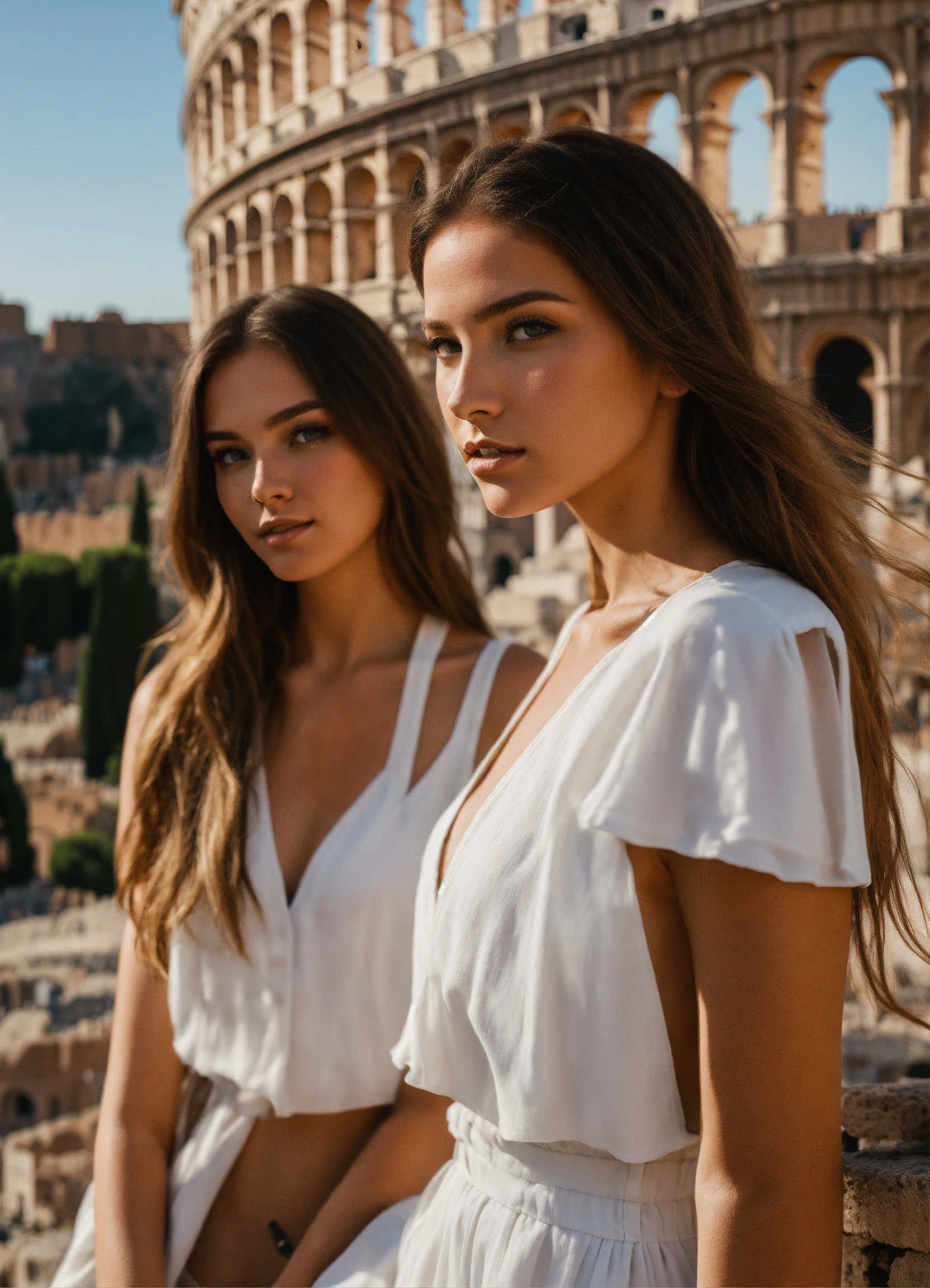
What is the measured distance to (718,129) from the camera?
51.1ft

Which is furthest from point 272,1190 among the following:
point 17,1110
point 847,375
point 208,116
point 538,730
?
point 208,116

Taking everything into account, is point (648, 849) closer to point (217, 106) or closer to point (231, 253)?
point (231, 253)

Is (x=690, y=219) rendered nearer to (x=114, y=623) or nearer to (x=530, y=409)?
(x=530, y=409)

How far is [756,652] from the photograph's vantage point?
46.1 inches

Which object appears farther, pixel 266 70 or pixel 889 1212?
pixel 266 70

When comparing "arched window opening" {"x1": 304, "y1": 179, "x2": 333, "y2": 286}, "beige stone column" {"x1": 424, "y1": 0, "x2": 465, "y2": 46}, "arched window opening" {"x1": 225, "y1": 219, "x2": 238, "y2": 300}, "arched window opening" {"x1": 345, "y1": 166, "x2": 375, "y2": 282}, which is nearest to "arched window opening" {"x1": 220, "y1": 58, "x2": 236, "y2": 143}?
"arched window opening" {"x1": 225, "y1": 219, "x2": 238, "y2": 300}

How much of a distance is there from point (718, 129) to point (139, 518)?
63.6ft

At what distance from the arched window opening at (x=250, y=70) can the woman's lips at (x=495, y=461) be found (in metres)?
24.3

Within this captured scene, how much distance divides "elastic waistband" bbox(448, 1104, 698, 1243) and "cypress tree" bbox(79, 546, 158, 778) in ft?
71.0

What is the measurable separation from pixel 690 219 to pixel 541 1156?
108 cm

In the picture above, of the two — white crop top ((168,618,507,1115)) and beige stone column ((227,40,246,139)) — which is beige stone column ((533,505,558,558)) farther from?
white crop top ((168,618,507,1115))

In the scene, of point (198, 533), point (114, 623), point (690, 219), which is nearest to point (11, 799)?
point (114, 623)

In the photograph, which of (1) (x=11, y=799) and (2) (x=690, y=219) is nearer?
(2) (x=690, y=219)

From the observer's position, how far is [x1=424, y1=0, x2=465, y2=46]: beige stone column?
18.6m
